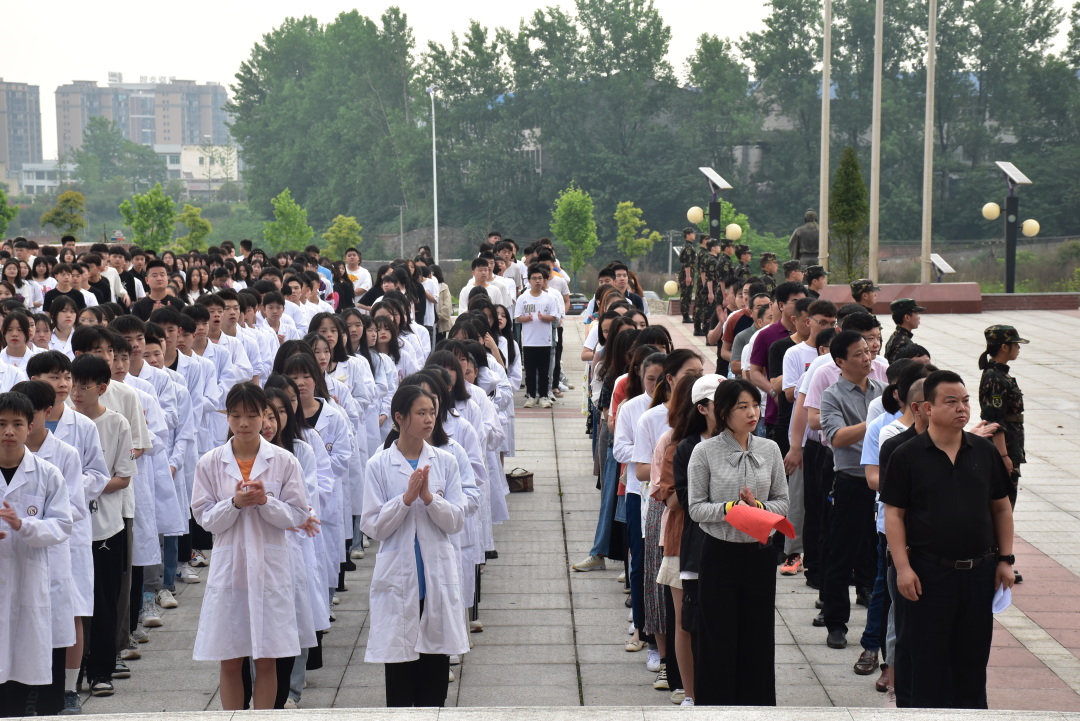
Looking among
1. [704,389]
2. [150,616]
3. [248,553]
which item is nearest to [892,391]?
[704,389]

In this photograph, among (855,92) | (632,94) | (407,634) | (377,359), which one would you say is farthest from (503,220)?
(407,634)

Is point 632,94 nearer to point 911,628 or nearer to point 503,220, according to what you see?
point 503,220

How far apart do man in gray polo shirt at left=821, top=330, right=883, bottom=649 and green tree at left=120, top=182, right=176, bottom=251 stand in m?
29.1

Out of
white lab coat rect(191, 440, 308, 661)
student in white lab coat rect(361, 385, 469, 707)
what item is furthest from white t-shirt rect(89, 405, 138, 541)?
student in white lab coat rect(361, 385, 469, 707)

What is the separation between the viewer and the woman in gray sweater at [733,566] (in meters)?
5.41

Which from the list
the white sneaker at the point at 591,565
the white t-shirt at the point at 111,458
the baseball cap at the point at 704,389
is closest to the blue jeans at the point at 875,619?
the baseball cap at the point at 704,389

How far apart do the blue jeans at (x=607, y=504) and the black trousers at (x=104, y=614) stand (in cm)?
276

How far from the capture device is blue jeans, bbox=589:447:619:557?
8.00 meters

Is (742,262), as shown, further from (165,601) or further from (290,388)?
(290,388)

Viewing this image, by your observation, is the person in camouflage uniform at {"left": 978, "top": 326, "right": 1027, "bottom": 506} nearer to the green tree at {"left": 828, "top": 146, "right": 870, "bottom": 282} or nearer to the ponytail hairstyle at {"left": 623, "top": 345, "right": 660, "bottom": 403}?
the ponytail hairstyle at {"left": 623, "top": 345, "right": 660, "bottom": 403}

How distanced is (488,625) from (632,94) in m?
59.7

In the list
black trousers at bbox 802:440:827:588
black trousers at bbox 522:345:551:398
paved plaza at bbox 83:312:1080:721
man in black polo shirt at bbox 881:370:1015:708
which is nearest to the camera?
man in black polo shirt at bbox 881:370:1015:708

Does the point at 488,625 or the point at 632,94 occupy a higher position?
the point at 632,94

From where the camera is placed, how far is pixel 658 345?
7.48 m
